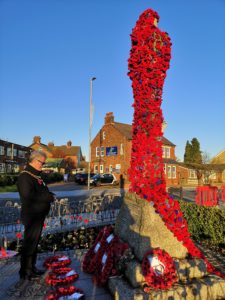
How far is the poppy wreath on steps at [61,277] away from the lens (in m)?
4.18

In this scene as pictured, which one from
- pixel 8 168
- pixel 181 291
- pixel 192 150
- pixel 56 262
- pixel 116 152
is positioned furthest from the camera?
pixel 192 150

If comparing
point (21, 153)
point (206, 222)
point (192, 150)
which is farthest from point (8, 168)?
point (206, 222)

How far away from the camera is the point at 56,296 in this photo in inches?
146

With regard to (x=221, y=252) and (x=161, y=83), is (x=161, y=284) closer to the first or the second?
(x=161, y=83)

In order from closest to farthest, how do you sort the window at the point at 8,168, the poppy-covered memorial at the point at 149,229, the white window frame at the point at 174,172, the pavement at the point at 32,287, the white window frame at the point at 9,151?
the poppy-covered memorial at the point at 149,229 → the pavement at the point at 32,287 → the white window frame at the point at 174,172 → the white window frame at the point at 9,151 → the window at the point at 8,168

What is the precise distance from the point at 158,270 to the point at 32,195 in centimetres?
221

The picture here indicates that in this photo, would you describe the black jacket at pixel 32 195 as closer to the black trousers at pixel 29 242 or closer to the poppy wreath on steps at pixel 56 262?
the black trousers at pixel 29 242

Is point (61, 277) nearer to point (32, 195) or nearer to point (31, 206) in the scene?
point (31, 206)

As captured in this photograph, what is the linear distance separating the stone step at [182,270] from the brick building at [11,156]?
1942 inches

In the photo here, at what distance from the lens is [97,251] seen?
185 inches

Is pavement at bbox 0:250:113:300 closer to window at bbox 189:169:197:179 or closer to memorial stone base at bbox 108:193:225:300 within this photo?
memorial stone base at bbox 108:193:225:300

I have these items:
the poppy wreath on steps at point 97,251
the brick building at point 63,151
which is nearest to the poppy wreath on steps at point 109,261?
the poppy wreath on steps at point 97,251

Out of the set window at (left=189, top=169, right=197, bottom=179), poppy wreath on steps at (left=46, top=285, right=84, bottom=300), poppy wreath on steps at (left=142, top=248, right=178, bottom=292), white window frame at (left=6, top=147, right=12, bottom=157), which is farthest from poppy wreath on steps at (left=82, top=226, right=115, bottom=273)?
white window frame at (left=6, top=147, right=12, bottom=157)

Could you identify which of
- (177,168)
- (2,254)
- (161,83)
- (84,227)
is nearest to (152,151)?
(161,83)
